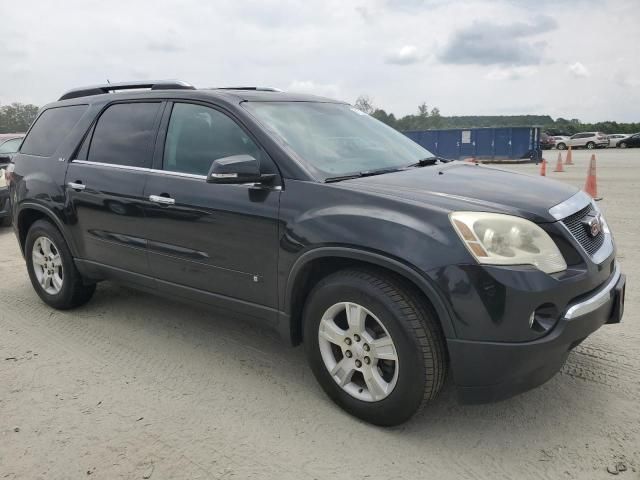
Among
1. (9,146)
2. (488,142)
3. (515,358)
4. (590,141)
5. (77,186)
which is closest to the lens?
(515,358)

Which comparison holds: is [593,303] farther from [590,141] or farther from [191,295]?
[590,141]

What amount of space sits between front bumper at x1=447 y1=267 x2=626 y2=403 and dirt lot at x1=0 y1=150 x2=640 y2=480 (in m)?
0.36

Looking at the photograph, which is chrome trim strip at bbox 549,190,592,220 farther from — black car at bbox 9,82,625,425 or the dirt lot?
the dirt lot

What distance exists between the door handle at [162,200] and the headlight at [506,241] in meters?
1.87

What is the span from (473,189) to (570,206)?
0.51 meters

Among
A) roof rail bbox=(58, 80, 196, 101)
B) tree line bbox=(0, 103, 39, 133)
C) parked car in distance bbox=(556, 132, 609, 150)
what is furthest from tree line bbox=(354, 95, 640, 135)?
roof rail bbox=(58, 80, 196, 101)

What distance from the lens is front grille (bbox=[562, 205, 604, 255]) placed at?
2684mm

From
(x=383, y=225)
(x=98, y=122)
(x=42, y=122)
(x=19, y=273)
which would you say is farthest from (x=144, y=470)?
(x=19, y=273)

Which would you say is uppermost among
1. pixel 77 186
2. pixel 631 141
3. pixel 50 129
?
pixel 50 129

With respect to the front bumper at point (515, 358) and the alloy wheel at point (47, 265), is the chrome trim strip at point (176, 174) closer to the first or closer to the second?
the alloy wheel at point (47, 265)

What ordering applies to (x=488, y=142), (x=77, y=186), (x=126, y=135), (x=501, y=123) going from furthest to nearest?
(x=501, y=123)
(x=488, y=142)
(x=77, y=186)
(x=126, y=135)

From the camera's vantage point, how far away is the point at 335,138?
353 centimetres

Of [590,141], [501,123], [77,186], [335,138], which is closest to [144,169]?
[77,186]

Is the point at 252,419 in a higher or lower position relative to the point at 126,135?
lower
